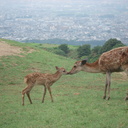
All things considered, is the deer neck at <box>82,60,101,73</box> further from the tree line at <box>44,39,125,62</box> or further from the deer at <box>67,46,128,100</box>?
the tree line at <box>44,39,125,62</box>

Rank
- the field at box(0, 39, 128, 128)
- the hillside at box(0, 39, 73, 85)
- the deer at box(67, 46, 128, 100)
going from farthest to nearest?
the hillside at box(0, 39, 73, 85) < the deer at box(67, 46, 128, 100) < the field at box(0, 39, 128, 128)

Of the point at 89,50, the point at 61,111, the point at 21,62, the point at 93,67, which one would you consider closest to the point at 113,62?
the point at 93,67

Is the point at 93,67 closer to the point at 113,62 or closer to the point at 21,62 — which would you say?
the point at 113,62

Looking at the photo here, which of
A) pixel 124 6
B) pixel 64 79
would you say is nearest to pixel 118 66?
pixel 64 79

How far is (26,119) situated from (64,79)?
1032 cm

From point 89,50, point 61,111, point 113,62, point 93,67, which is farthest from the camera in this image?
point 89,50

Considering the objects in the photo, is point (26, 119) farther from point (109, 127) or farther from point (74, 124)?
point (109, 127)

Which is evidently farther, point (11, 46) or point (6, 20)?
point (6, 20)

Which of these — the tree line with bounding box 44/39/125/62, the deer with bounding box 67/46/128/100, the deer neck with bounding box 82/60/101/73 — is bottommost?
the tree line with bounding box 44/39/125/62

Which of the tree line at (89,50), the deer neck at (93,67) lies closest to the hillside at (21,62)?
the deer neck at (93,67)

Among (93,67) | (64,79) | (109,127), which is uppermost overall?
(93,67)

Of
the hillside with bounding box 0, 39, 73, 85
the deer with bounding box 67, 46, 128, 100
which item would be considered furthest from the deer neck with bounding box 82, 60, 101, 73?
the hillside with bounding box 0, 39, 73, 85

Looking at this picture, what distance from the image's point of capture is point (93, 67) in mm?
10891

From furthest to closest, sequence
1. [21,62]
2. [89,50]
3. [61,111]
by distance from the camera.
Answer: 1. [89,50]
2. [21,62]
3. [61,111]
